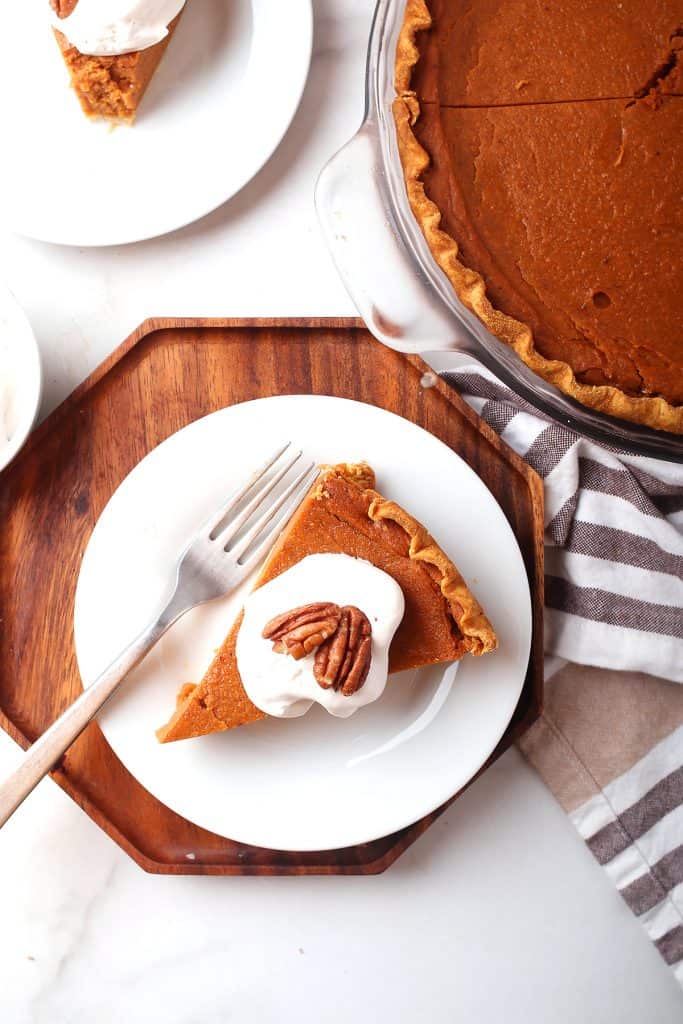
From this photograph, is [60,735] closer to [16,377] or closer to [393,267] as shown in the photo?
[16,377]

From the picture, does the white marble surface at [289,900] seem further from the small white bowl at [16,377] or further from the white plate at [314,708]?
the white plate at [314,708]

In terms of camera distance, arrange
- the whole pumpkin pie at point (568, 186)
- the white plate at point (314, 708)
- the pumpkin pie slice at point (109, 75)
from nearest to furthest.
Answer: the whole pumpkin pie at point (568, 186) < the white plate at point (314, 708) < the pumpkin pie slice at point (109, 75)

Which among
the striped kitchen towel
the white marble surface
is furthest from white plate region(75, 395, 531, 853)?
the white marble surface

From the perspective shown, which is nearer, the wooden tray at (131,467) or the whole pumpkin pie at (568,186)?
the whole pumpkin pie at (568,186)

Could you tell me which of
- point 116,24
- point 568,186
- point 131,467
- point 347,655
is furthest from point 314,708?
point 116,24

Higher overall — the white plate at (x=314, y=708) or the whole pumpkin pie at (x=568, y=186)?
the whole pumpkin pie at (x=568, y=186)

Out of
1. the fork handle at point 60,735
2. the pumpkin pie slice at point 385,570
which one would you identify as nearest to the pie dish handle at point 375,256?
the pumpkin pie slice at point 385,570
